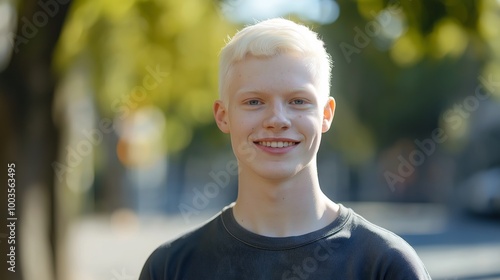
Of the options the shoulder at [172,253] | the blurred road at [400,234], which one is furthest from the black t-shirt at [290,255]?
the blurred road at [400,234]

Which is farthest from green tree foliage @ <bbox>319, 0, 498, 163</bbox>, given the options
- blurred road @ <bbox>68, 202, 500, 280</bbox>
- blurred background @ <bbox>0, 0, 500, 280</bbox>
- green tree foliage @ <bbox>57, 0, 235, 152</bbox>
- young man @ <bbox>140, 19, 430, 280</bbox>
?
young man @ <bbox>140, 19, 430, 280</bbox>

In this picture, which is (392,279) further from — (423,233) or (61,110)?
(423,233)

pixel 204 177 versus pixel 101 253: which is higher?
pixel 204 177

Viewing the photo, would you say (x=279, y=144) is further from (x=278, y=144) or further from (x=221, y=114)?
(x=221, y=114)

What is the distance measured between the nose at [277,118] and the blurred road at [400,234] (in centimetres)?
543

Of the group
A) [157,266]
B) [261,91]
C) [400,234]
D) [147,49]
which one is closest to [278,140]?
[261,91]

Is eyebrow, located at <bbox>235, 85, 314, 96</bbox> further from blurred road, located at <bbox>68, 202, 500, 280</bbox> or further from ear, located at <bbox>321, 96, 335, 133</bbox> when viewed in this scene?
blurred road, located at <bbox>68, 202, 500, 280</bbox>

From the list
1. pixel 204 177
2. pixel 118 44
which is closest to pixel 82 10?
pixel 118 44

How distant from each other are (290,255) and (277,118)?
1.28 feet

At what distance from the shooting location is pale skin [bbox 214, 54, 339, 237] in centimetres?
246

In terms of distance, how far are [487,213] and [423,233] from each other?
4.39 metres

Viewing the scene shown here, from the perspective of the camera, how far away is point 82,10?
698 cm

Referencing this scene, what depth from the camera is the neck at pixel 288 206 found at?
100 inches

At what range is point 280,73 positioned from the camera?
2.46 metres
